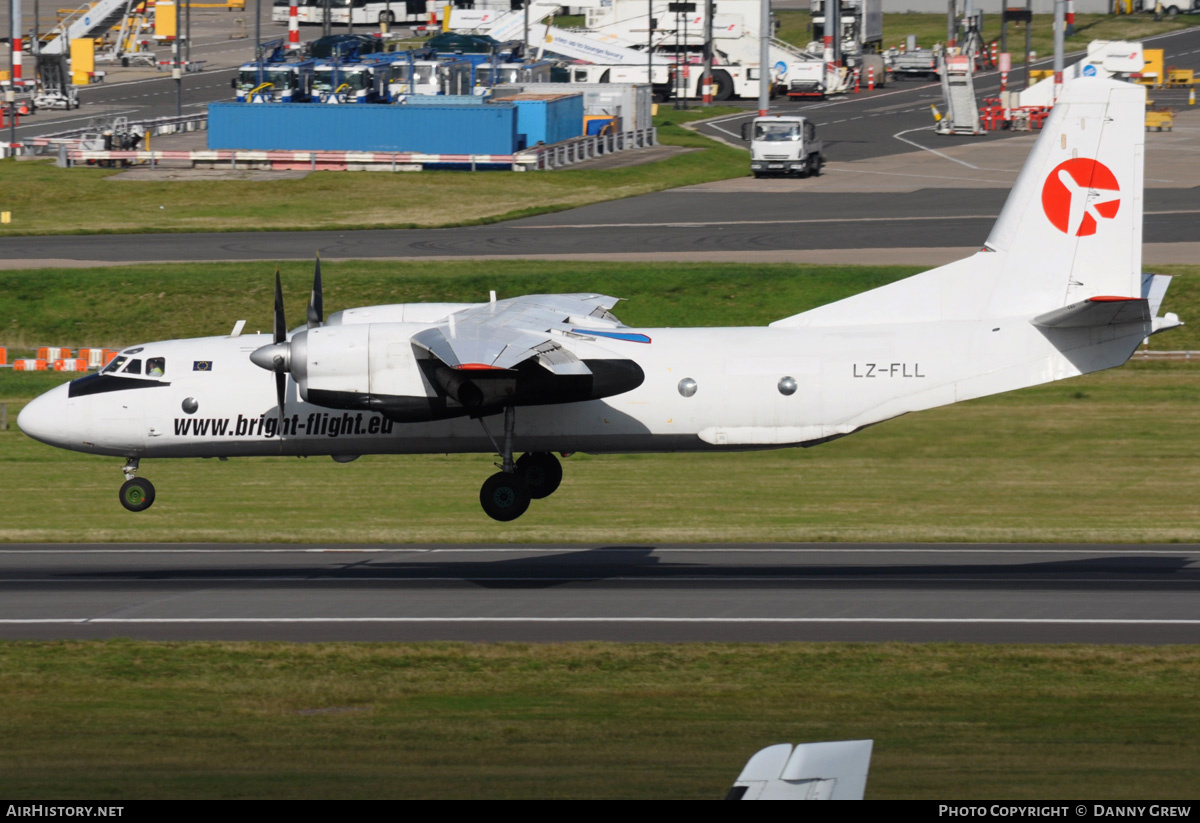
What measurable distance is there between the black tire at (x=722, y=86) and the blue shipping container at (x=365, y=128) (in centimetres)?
4180

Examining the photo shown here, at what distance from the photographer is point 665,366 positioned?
1184 inches

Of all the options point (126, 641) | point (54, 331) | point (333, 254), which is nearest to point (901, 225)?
point (333, 254)

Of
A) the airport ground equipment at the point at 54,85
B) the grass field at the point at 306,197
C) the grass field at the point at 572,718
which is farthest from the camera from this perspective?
the airport ground equipment at the point at 54,85

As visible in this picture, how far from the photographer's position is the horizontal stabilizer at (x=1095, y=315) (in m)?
29.0

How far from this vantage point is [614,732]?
74.6 ft

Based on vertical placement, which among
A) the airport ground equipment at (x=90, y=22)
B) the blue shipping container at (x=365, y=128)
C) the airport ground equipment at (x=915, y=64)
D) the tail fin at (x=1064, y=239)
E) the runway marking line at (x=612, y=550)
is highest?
the airport ground equipment at (x=90, y=22)

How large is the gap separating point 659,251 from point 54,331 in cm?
2621

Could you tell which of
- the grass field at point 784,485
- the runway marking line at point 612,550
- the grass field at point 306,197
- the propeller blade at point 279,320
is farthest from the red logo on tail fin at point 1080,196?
the grass field at point 306,197

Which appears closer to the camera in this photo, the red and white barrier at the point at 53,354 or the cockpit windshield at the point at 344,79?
the red and white barrier at the point at 53,354

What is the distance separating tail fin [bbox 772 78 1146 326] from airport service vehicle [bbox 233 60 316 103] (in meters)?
77.0

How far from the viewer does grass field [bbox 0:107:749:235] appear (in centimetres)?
7506

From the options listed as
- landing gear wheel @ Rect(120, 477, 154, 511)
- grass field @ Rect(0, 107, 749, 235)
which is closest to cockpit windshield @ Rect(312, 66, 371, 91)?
grass field @ Rect(0, 107, 749, 235)

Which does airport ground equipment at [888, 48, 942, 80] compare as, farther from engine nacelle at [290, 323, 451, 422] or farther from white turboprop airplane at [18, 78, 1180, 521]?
engine nacelle at [290, 323, 451, 422]

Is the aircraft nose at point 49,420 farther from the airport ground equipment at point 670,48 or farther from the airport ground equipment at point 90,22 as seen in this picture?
the airport ground equipment at point 90,22
